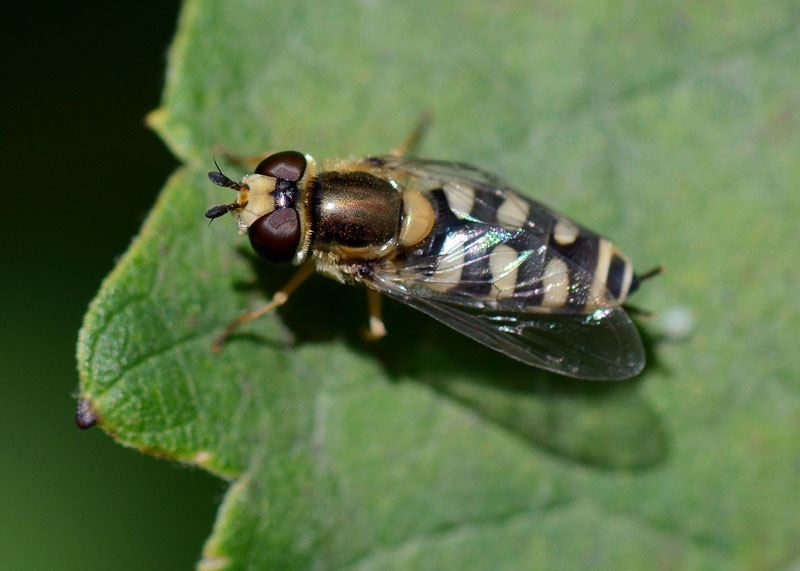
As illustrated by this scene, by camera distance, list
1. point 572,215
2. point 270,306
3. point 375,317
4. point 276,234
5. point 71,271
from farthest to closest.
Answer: point 71,271, point 572,215, point 375,317, point 270,306, point 276,234

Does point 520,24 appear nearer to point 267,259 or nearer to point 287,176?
point 287,176

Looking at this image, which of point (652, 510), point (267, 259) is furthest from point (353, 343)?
point (652, 510)

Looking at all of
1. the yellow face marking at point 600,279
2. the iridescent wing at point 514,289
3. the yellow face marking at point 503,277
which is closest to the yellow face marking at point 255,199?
the iridescent wing at point 514,289

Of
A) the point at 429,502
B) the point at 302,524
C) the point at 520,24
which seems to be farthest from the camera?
the point at 520,24

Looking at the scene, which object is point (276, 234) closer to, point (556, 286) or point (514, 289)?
point (514, 289)

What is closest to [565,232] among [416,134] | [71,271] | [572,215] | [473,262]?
[572,215]

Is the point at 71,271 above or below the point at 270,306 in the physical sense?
above

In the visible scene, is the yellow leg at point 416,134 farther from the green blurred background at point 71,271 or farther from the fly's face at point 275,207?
the green blurred background at point 71,271
